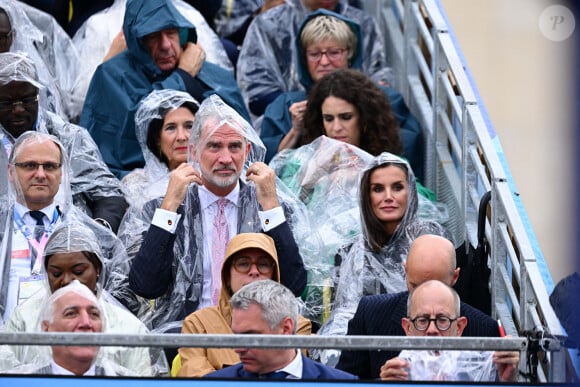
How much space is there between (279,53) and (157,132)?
1.91 m

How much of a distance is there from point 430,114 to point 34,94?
8.25ft

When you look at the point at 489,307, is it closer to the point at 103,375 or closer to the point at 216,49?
the point at 103,375

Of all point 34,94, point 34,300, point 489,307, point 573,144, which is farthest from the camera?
point 34,94

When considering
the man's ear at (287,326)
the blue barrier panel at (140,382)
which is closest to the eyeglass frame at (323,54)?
the man's ear at (287,326)

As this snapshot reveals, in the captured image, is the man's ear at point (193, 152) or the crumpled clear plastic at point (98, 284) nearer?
the crumpled clear plastic at point (98, 284)

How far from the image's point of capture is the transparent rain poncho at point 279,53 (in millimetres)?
8562

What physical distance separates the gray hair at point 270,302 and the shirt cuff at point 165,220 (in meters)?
1.19

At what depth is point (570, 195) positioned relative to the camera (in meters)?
2.11

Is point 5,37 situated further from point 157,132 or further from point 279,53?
point 279,53

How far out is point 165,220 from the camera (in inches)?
227

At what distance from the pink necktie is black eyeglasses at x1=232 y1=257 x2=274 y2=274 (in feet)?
1.40

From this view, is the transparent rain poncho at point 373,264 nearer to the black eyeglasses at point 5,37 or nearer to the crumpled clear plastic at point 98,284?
the crumpled clear plastic at point 98,284

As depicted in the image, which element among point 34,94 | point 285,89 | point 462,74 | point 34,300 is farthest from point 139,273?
point 285,89


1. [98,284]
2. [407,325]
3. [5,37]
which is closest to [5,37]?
[5,37]
